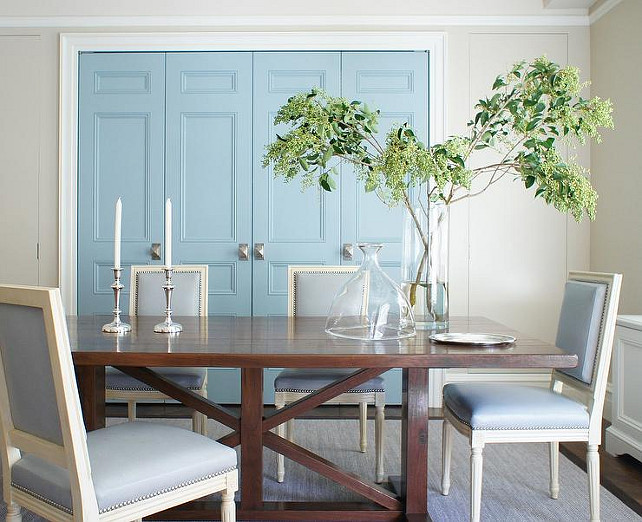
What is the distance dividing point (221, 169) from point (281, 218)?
1.65ft

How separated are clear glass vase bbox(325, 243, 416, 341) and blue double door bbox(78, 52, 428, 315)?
204 centimetres

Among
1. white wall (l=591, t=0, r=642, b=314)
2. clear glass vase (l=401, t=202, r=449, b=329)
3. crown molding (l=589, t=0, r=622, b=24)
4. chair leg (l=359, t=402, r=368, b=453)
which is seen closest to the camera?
clear glass vase (l=401, t=202, r=449, b=329)

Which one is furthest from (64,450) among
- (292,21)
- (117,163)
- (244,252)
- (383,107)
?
(292,21)

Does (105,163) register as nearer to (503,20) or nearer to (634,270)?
(503,20)

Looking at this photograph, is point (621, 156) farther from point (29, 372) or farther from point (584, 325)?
point (29, 372)

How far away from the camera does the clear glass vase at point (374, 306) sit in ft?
7.20

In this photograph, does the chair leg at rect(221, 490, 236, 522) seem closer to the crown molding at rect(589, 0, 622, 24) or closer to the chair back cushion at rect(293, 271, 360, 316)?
the chair back cushion at rect(293, 271, 360, 316)

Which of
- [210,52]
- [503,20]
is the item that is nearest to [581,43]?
[503,20]

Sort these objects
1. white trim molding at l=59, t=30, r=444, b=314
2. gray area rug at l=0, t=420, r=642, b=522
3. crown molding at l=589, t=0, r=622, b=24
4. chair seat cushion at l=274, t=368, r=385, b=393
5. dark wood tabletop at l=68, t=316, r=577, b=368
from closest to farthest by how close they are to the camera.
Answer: dark wood tabletop at l=68, t=316, r=577, b=368 < gray area rug at l=0, t=420, r=642, b=522 < chair seat cushion at l=274, t=368, r=385, b=393 < crown molding at l=589, t=0, r=622, b=24 < white trim molding at l=59, t=30, r=444, b=314

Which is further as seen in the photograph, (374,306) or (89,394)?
(89,394)

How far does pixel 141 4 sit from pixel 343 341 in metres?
3.10

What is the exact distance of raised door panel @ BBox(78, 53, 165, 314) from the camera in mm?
4332

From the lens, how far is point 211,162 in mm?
4344

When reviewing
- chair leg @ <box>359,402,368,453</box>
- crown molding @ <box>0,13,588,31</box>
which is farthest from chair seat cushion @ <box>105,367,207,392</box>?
crown molding @ <box>0,13,588,31</box>
